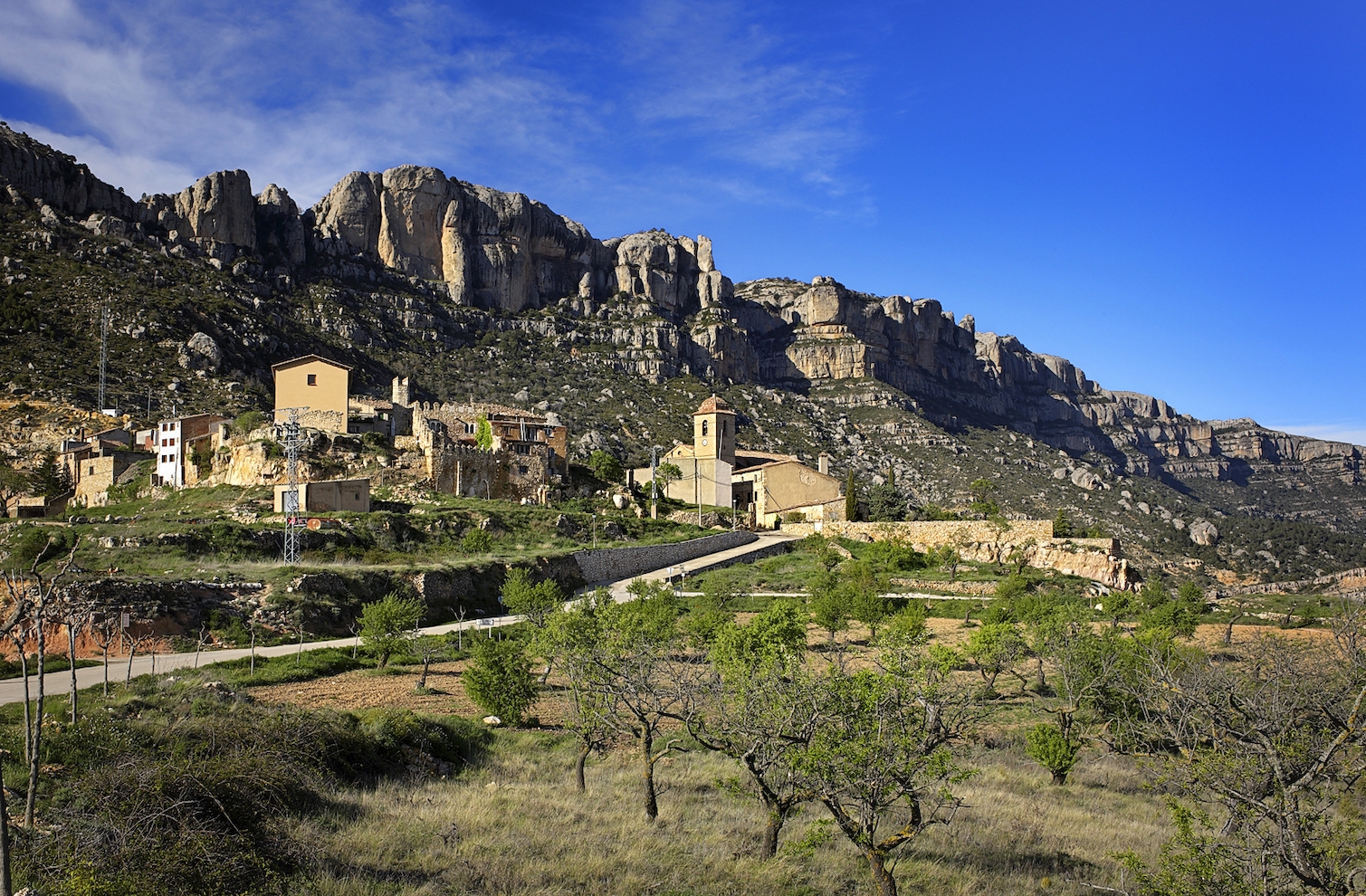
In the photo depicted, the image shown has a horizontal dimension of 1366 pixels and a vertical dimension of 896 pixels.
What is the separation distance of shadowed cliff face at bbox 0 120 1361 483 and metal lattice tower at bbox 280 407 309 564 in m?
57.5

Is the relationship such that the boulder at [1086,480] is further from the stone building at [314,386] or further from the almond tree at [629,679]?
the almond tree at [629,679]

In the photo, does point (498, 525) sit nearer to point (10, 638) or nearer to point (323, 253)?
point (10, 638)

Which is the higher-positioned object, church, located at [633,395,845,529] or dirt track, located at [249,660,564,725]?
church, located at [633,395,845,529]

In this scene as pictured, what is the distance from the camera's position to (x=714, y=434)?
60438mm

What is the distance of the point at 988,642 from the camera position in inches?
985

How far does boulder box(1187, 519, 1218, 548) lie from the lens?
76562mm

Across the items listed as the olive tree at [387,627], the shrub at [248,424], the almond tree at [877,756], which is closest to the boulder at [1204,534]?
the olive tree at [387,627]

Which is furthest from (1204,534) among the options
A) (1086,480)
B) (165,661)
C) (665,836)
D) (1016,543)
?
(165,661)

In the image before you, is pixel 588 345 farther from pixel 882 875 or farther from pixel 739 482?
pixel 882 875

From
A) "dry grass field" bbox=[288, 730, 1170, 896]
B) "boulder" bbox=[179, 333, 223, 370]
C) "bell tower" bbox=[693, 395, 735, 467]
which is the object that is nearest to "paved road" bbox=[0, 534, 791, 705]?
"dry grass field" bbox=[288, 730, 1170, 896]

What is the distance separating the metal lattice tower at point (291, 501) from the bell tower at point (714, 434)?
28869 mm

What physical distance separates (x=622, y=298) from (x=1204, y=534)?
295 feet

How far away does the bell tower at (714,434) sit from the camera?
2382 inches

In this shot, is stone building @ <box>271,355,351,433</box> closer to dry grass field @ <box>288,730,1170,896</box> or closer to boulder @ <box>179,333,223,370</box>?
boulder @ <box>179,333,223,370</box>
